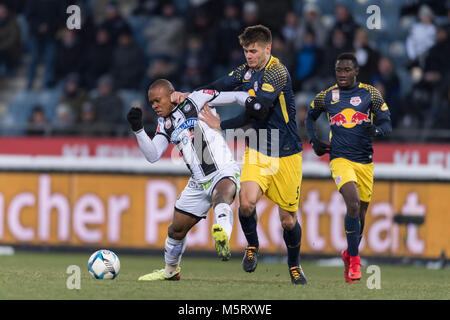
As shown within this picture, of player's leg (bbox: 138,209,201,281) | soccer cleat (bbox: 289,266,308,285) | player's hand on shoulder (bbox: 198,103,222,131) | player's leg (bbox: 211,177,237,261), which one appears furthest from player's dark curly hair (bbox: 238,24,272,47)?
soccer cleat (bbox: 289,266,308,285)

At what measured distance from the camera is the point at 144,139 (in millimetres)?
8680

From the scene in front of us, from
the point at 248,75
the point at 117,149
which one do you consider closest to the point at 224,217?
the point at 248,75

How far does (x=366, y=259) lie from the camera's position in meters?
12.4

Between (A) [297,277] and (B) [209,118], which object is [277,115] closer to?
(B) [209,118]

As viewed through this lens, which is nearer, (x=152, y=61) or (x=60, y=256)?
(x=60, y=256)

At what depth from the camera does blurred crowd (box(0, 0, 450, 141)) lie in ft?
48.9

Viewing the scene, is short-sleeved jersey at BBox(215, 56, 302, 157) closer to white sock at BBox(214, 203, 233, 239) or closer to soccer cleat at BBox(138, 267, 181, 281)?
white sock at BBox(214, 203, 233, 239)

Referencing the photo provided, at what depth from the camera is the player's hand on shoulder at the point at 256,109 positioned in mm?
8281

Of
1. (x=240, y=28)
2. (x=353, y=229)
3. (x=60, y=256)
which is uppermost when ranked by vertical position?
(x=240, y=28)

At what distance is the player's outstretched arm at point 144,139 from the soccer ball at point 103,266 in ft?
3.39

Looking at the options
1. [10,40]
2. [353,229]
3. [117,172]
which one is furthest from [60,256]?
[10,40]

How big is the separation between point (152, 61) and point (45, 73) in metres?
2.31
